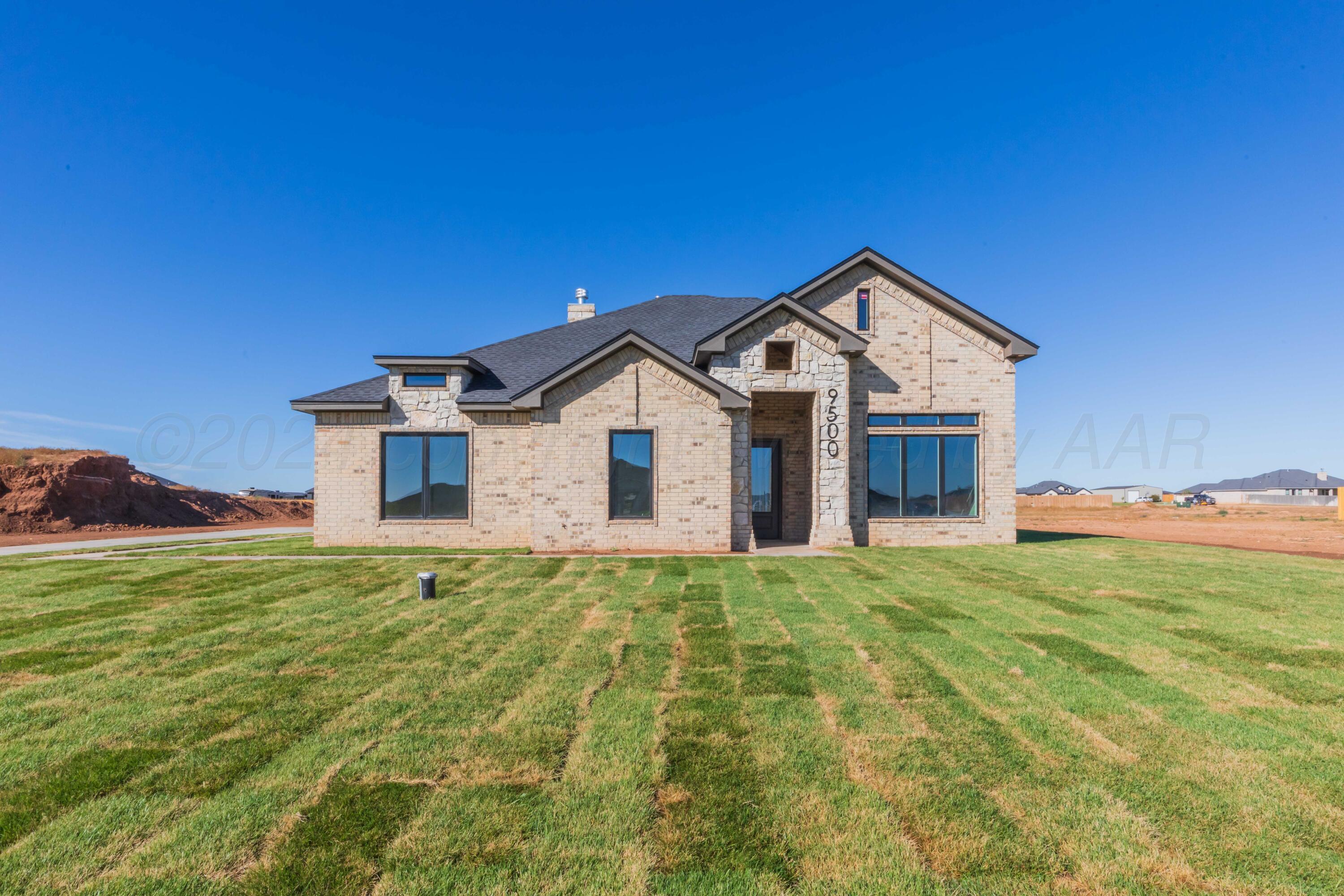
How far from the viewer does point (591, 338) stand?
1888cm

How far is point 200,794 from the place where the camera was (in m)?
3.36

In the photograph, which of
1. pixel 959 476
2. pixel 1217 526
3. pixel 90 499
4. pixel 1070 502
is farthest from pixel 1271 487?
pixel 90 499

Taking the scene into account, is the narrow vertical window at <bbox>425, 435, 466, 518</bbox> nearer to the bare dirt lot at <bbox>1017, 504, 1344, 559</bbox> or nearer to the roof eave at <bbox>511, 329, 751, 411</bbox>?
the roof eave at <bbox>511, 329, 751, 411</bbox>

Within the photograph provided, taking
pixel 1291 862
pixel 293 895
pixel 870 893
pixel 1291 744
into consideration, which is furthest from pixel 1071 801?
pixel 293 895

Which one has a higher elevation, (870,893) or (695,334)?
(695,334)

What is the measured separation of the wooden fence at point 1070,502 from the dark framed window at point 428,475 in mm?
55530

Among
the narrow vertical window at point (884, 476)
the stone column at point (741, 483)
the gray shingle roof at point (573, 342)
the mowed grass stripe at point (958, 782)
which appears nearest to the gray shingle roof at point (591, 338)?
the gray shingle roof at point (573, 342)

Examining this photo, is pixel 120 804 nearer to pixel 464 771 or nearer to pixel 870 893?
pixel 464 771

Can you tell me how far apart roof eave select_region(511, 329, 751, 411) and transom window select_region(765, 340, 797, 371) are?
1614mm

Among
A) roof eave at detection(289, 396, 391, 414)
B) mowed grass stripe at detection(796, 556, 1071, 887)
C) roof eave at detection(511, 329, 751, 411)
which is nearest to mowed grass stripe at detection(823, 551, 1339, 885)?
mowed grass stripe at detection(796, 556, 1071, 887)

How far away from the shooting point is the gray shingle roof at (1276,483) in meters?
97.9

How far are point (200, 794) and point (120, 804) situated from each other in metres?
0.38

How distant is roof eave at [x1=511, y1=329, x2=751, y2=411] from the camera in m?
13.9

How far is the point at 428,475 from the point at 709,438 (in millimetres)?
7573
